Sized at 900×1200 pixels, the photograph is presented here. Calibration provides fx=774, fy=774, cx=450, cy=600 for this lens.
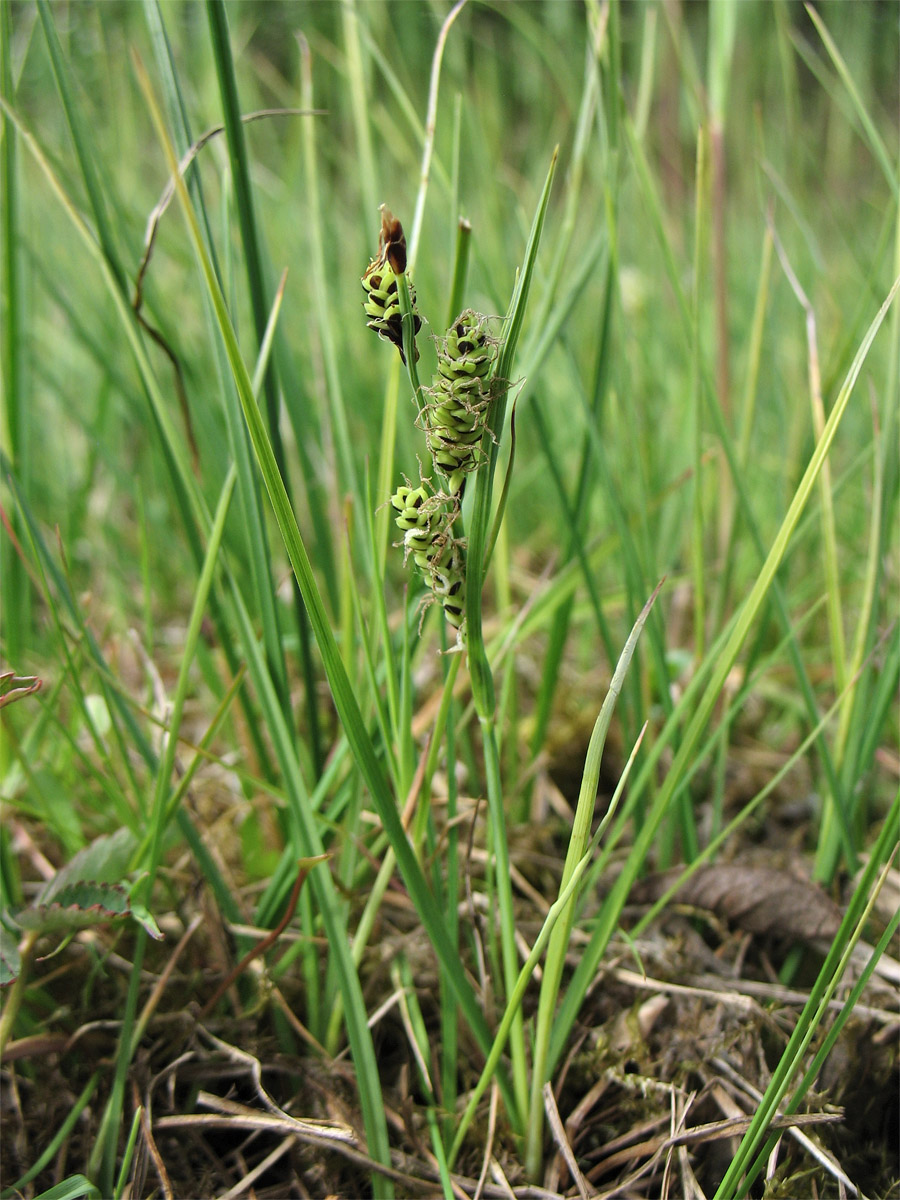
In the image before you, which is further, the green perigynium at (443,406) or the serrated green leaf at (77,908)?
the serrated green leaf at (77,908)

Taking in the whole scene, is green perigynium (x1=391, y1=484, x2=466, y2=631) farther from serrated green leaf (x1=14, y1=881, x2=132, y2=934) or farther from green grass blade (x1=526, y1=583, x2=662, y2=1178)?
serrated green leaf (x1=14, y1=881, x2=132, y2=934)

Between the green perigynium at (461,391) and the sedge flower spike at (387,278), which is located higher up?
the sedge flower spike at (387,278)

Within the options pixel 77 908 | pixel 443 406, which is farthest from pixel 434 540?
pixel 77 908

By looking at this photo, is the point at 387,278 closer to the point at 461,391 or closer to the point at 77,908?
the point at 461,391

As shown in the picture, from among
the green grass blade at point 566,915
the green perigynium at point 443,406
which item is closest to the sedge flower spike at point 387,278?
the green perigynium at point 443,406

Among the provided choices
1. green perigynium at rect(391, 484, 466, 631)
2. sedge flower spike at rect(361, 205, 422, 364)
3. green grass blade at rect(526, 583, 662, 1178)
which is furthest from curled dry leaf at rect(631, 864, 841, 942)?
sedge flower spike at rect(361, 205, 422, 364)

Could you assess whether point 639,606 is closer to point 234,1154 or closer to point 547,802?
point 547,802

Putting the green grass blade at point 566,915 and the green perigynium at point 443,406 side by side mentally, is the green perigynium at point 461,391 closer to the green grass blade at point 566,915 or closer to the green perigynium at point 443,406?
the green perigynium at point 443,406

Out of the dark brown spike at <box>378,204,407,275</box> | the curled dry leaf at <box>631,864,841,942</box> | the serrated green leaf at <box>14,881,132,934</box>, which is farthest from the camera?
the curled dry leaf at <box>631,864,841,942</box>

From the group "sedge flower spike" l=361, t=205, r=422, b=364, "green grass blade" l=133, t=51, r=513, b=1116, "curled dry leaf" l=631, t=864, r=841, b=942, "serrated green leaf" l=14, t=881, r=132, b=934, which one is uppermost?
"sedge flower spike" l=361, t=205, r=422, b=364
